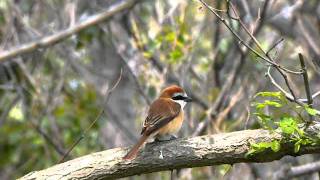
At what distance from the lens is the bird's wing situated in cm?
499

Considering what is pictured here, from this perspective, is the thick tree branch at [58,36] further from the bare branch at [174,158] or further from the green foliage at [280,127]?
the green foliage at [280,127]

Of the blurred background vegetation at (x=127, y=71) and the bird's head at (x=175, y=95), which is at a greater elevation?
the blurred background vegetation at (x=127, y=71)

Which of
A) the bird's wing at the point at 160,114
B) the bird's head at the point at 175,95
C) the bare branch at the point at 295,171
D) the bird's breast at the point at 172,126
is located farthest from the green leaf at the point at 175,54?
the bare branch at the point at 295,171

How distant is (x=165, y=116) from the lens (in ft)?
17.0

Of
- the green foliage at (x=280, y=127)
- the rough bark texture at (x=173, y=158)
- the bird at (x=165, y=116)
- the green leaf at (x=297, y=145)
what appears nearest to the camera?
the green foliage at (x=280, y=127)

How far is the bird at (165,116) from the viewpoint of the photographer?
4.99 metres

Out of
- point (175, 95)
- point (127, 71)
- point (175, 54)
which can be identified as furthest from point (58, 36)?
point (175, 95)

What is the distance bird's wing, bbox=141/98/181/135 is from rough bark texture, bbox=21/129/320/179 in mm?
807

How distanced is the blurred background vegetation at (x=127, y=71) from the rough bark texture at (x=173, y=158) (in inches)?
116

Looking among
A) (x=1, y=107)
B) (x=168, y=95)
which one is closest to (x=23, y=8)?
(x=1, y=107)

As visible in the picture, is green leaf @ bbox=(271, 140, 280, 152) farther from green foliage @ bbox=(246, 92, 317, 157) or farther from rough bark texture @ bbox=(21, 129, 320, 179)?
rough bark texture @ bbox=(21, 129, 320, 179)

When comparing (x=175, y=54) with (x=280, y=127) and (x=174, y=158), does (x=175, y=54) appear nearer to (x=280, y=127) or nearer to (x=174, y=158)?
(x=174, y=158)

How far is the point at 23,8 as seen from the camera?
9.44 metres

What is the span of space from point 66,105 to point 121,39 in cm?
119
